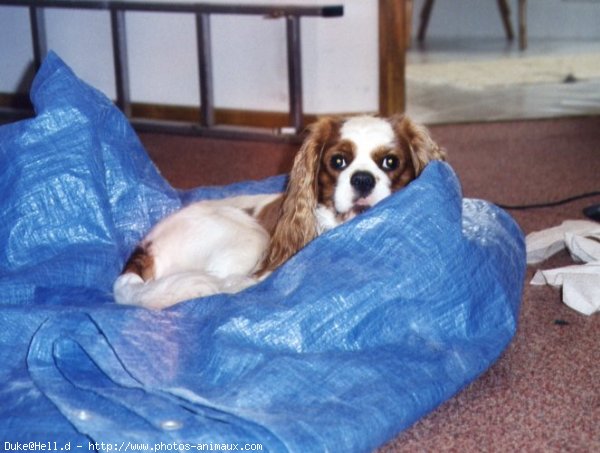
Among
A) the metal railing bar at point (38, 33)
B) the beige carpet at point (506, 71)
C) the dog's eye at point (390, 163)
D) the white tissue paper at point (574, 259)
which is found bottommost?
the beige carpet at point (506, 71)

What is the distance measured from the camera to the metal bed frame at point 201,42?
15.1 ft

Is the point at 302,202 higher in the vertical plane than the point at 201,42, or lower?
lower

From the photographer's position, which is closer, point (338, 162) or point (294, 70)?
point (338, 162)

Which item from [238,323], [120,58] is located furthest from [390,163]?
[120,58]

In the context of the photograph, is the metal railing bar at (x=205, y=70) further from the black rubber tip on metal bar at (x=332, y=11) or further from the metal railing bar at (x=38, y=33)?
the metal railing bar at (x=38, y=33)

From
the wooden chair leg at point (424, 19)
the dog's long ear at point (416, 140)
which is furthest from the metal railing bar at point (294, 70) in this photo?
the wooden chair leg at point (424, 19)

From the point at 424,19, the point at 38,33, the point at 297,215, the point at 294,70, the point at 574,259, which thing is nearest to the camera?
the point at 297,215

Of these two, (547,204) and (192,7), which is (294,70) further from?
(547,204)

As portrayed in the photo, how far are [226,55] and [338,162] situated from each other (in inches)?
Result: 115

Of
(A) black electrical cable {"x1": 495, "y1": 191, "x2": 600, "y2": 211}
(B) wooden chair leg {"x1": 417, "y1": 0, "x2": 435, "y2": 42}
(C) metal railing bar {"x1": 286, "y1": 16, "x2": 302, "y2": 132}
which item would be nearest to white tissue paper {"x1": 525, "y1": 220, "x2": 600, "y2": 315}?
(A) black electrical cable {"x1": 495, "y1": 191, "x2": 600, "y2": 211}

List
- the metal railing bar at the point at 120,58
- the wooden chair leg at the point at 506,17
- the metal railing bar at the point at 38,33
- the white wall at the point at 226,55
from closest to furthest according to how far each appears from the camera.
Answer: the white wall at the point at 226,55
the metal railing bar at the point at 120,58
the metal railing bar at the point at 38,33
the wooden chair leg at the point at 506,17

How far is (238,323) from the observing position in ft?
6.09

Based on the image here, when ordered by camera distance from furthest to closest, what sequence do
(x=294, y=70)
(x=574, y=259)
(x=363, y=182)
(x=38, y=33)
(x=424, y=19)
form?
1. (x=424, y=19)
2. (x=38, y=33)
3. (x=294, y=70)
4. (x=574, y=259)
5. (x=363, y=182)

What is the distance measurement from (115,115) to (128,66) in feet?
9.18
